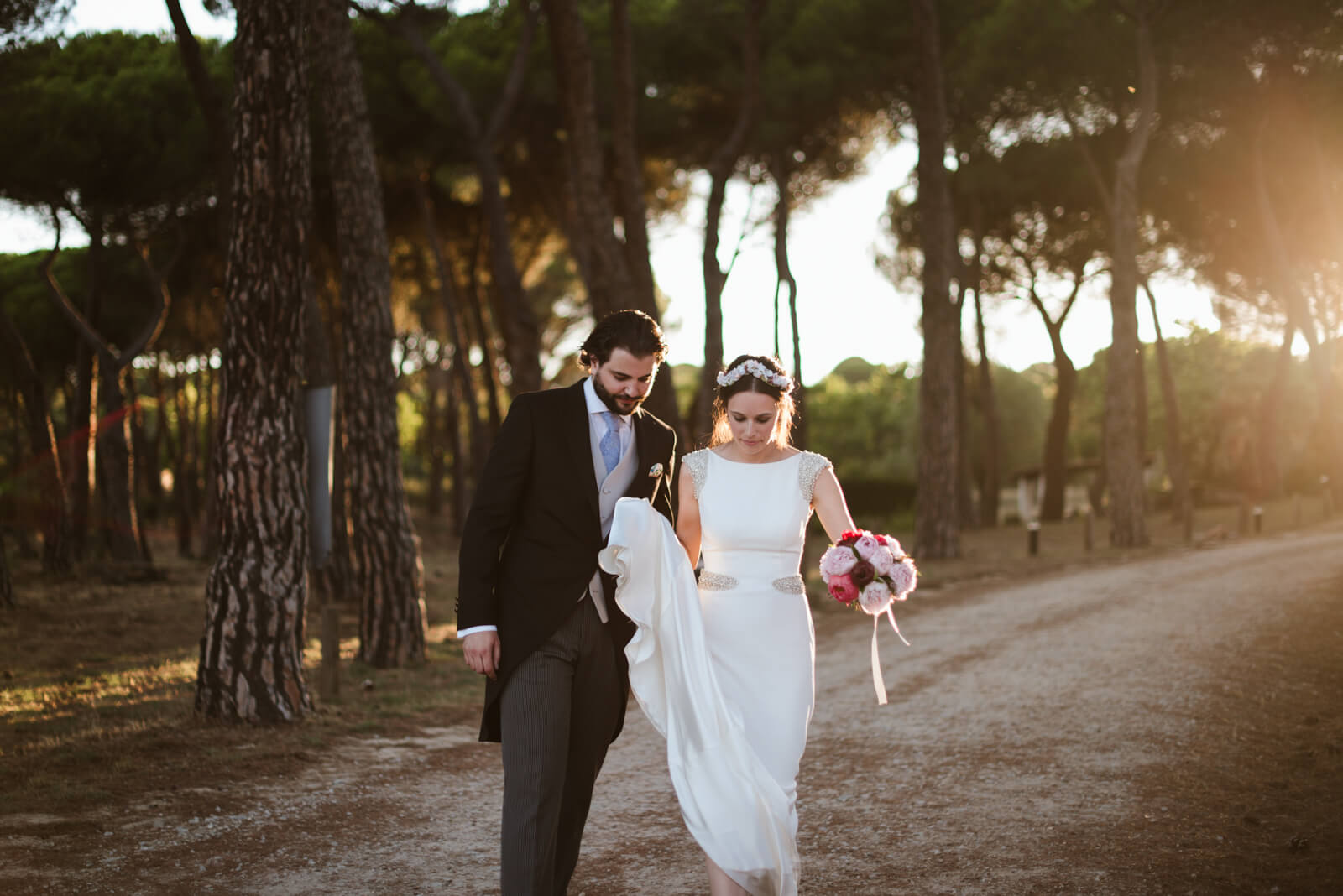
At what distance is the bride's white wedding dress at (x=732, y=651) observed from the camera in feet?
11.2

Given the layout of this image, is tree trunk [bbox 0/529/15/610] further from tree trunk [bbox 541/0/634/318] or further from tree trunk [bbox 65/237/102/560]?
tree trunk [bbox 541/0/634/318]

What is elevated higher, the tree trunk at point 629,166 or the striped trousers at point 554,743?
the tree trunk at point 629,166

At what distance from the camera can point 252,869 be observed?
14.4ft

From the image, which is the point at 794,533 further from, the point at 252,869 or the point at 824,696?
the point at 824,696

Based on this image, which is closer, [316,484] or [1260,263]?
[316,484]

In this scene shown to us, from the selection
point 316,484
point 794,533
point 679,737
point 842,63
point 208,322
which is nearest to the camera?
point 679,737

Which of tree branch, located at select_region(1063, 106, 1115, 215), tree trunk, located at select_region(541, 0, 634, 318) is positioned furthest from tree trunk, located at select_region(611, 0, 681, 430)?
tree branch, located at select_region(1063, 106, 1115, 215)

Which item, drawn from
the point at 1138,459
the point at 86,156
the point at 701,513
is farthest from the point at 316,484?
the point at 1138,459

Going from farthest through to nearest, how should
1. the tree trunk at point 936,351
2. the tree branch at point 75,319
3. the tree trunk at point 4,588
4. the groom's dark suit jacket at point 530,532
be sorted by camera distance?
the tree trunk at point 936,351, the tree branch at point 75,319, the tree trunk at point 4,588, the groom's dark suit jacket at point 530,532

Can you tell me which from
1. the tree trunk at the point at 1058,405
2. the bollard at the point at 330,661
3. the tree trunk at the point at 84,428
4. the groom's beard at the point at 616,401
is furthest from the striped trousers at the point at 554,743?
the tree trunk at the point at 1058,405

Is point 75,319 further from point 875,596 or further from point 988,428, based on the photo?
point 988,428

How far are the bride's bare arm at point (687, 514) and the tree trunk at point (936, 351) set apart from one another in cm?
1530

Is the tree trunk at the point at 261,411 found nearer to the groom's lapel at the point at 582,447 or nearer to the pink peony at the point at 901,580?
the groom's lapel at the point at 582,447

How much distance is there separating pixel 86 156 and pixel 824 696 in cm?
1442
